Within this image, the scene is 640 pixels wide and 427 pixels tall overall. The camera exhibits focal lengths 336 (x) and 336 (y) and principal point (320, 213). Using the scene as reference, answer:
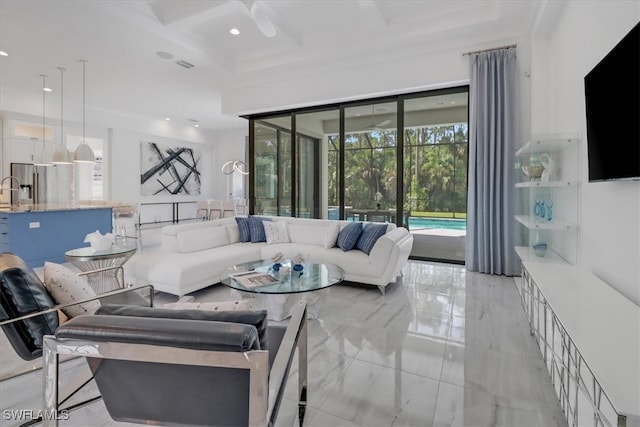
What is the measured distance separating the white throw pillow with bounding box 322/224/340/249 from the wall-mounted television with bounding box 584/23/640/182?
2.72m

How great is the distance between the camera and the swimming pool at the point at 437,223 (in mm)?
5261

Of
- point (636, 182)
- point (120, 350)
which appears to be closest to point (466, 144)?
point (636, 182)

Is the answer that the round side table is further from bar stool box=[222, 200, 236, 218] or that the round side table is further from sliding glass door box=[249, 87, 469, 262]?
bar stool box=[222, 200, 236, 218]

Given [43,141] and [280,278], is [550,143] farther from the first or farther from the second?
[43,141]

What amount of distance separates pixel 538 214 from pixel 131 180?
977cm

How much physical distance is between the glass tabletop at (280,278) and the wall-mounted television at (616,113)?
1.93 meters

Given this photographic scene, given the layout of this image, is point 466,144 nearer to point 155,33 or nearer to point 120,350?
point 155,33

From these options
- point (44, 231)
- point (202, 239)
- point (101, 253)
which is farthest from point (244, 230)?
point (44, 231)

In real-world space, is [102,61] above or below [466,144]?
above

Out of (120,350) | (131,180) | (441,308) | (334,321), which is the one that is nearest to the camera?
(120,350)

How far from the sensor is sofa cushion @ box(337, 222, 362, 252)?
13.5 ft

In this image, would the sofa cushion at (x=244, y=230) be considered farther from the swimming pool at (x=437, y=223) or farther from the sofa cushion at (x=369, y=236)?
the swimming pool at (x=437, y=223)

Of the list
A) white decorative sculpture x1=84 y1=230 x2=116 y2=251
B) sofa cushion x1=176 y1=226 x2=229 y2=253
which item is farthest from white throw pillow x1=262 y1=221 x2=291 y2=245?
white decorative sculpture x1=84 y1=230 x2=116 y2=251

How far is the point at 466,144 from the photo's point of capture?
5.14 m
